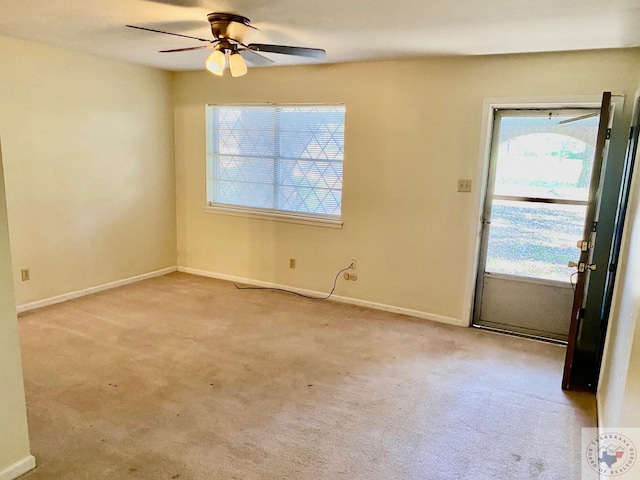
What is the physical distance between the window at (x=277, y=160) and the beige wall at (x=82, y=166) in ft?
2.12

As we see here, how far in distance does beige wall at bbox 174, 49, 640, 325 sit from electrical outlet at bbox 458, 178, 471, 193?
43 millimetres

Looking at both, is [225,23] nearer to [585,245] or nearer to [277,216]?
[277,216]

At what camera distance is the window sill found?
14.9 ft

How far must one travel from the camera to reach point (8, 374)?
1.92 metres

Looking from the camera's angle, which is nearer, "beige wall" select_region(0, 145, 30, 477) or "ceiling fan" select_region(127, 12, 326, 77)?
"beige wall" select_region(0, 145, 30, 477)

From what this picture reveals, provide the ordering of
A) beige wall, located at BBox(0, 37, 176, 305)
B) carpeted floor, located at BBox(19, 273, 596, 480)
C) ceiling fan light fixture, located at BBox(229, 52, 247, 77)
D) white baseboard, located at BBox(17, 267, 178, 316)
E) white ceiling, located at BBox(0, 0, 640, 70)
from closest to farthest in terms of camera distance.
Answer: carpeted floor, located at BBox(19, 273, 596, 480)
white ceiling, located at BBox(0, 0, 640, 70)
ceiling fan light fixture, located at BBox(229, 52, 247, 77)
beige wall, located at BBox(0, 37, 176, 305)
white baseboard, located at BBox(17, 267, 178, 316)

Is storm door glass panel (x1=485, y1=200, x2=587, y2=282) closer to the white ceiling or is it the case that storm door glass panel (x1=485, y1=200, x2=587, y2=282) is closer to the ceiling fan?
the white ceiling

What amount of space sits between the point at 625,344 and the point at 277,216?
338cm

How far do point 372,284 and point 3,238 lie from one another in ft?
10.3

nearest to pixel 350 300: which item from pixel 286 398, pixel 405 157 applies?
pixel 405 157

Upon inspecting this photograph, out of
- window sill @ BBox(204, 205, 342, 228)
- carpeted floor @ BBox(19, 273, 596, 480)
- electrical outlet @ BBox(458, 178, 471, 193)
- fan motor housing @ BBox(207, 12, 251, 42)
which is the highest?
fan motor housing @ BBox(207, 12, 251, 42)

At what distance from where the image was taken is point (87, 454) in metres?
2.16

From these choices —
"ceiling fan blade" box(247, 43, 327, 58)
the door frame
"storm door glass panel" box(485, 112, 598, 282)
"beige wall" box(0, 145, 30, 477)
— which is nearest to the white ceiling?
"ceiling fan blade" box(247, 43, 327, 58)

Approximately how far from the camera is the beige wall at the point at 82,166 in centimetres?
381
